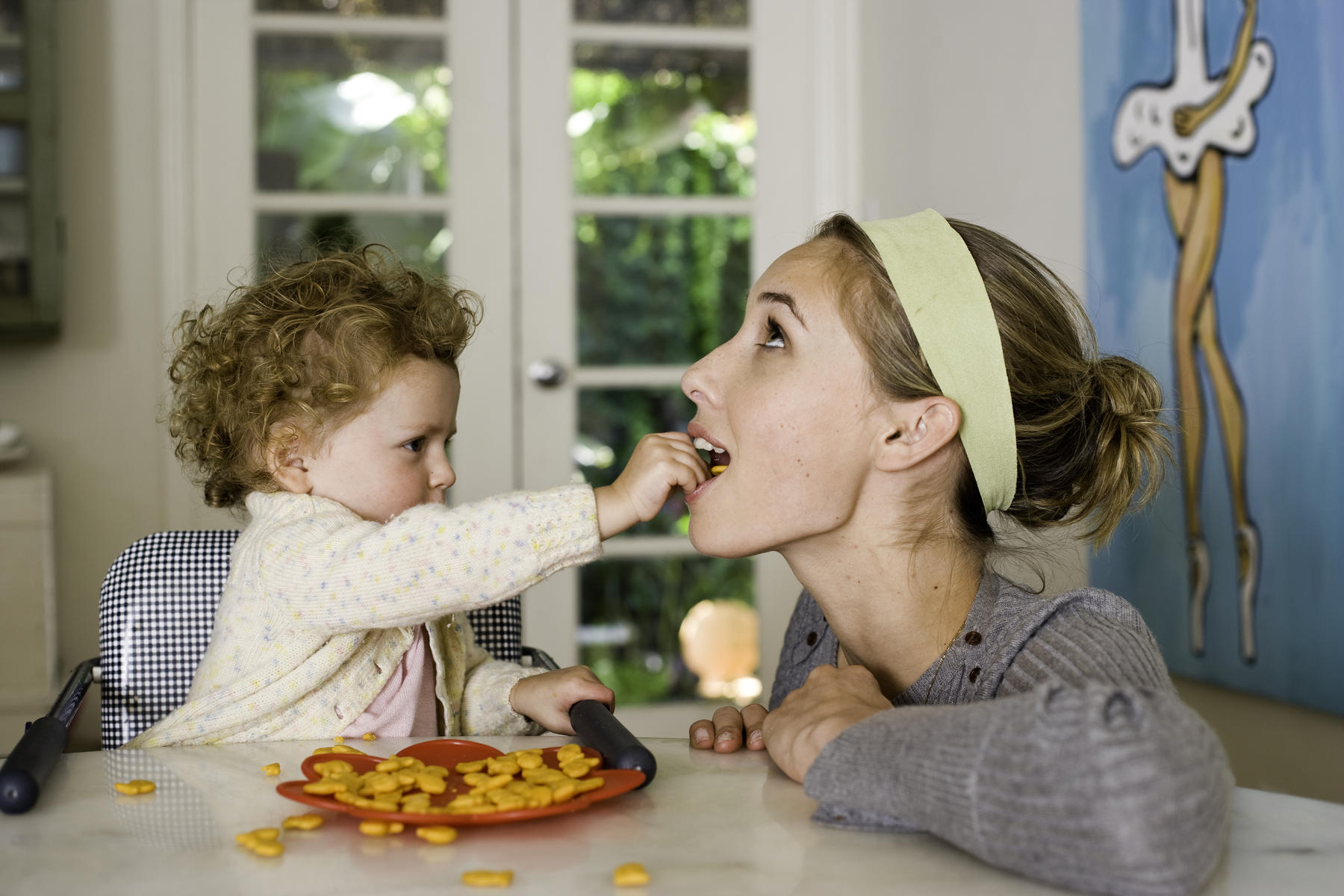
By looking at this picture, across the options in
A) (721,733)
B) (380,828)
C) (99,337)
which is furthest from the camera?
(99,337)

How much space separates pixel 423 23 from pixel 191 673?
7.68 ft

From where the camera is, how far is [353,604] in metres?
1.09

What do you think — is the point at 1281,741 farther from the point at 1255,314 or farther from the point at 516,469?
the point at 516,469

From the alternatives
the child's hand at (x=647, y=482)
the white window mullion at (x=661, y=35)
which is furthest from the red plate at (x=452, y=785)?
the white window mullion at (x=661, y=35)

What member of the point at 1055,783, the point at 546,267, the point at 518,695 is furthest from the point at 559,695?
the point at 546,267

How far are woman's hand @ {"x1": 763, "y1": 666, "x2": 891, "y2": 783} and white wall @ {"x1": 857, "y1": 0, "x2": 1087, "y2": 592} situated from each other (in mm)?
953

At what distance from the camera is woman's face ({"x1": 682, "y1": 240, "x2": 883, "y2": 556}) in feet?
3.81

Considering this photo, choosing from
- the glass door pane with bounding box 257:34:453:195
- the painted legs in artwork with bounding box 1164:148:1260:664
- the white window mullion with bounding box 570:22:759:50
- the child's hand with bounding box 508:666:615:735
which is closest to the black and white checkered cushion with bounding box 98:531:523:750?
the child's hand with bounding box 508:666:615:735

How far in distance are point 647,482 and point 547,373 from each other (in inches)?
85.2

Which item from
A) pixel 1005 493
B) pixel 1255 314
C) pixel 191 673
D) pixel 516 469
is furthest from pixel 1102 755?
pixel 516 469

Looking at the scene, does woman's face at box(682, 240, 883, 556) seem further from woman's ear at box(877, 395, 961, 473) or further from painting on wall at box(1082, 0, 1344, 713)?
painting on wall at box(1082, 0, 1344, 713)

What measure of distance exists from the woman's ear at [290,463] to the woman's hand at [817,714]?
0.65 meters

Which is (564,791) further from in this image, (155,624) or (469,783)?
(155,624)

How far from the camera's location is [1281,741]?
5.53 feet
